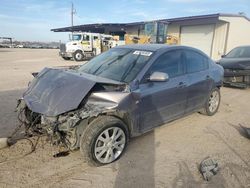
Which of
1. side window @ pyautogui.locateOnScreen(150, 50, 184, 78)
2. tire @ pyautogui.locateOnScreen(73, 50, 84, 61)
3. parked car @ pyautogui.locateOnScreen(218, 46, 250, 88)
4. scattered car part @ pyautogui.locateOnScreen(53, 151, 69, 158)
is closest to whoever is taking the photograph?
scattered car part @ pyautogui.locateOnScreen(53, 151, 69, 158)

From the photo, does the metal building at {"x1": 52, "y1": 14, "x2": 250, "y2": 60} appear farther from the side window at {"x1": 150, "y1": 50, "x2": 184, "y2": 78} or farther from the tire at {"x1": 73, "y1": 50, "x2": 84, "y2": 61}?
the side window at {"x1": 150, "y1": 50, "x2": 184, "y2": 78}

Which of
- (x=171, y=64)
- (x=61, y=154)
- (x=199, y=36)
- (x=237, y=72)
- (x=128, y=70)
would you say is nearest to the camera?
(x=61, y=154)

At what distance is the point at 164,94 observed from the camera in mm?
4270

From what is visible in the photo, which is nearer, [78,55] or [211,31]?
[211,31]

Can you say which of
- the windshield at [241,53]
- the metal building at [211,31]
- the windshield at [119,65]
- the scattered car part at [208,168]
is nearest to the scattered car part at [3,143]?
the windshield at [119,65]

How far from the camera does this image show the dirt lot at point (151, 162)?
324 centimetres

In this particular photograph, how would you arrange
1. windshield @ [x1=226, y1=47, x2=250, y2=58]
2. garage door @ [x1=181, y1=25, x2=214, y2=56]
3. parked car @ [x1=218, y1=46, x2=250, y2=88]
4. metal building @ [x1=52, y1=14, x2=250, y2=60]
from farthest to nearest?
garage door @ [x1=181, y1=25, x2=214, y2=56]
metal building @ [x1=52, y1=14, x2=250, y2=60]
windshield @ [x1=226, y1=47, x2=250, y2=58]
parked car @ [x1=218, y1=46, x2=250, y2=88]

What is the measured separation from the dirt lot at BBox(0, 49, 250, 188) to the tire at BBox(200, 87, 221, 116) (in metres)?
0.60

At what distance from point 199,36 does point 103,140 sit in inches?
752

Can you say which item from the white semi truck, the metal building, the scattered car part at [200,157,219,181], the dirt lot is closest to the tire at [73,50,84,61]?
the white semi truck

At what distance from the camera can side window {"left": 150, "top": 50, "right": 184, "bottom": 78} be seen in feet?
14.0

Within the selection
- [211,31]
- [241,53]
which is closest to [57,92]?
[241,53]

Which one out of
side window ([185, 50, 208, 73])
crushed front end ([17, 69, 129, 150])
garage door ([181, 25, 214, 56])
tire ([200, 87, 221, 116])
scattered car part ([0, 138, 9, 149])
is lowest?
scattered car part ([0, 138, 9, 149])

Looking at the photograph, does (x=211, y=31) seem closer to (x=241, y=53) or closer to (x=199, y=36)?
(x=199, y=36)
